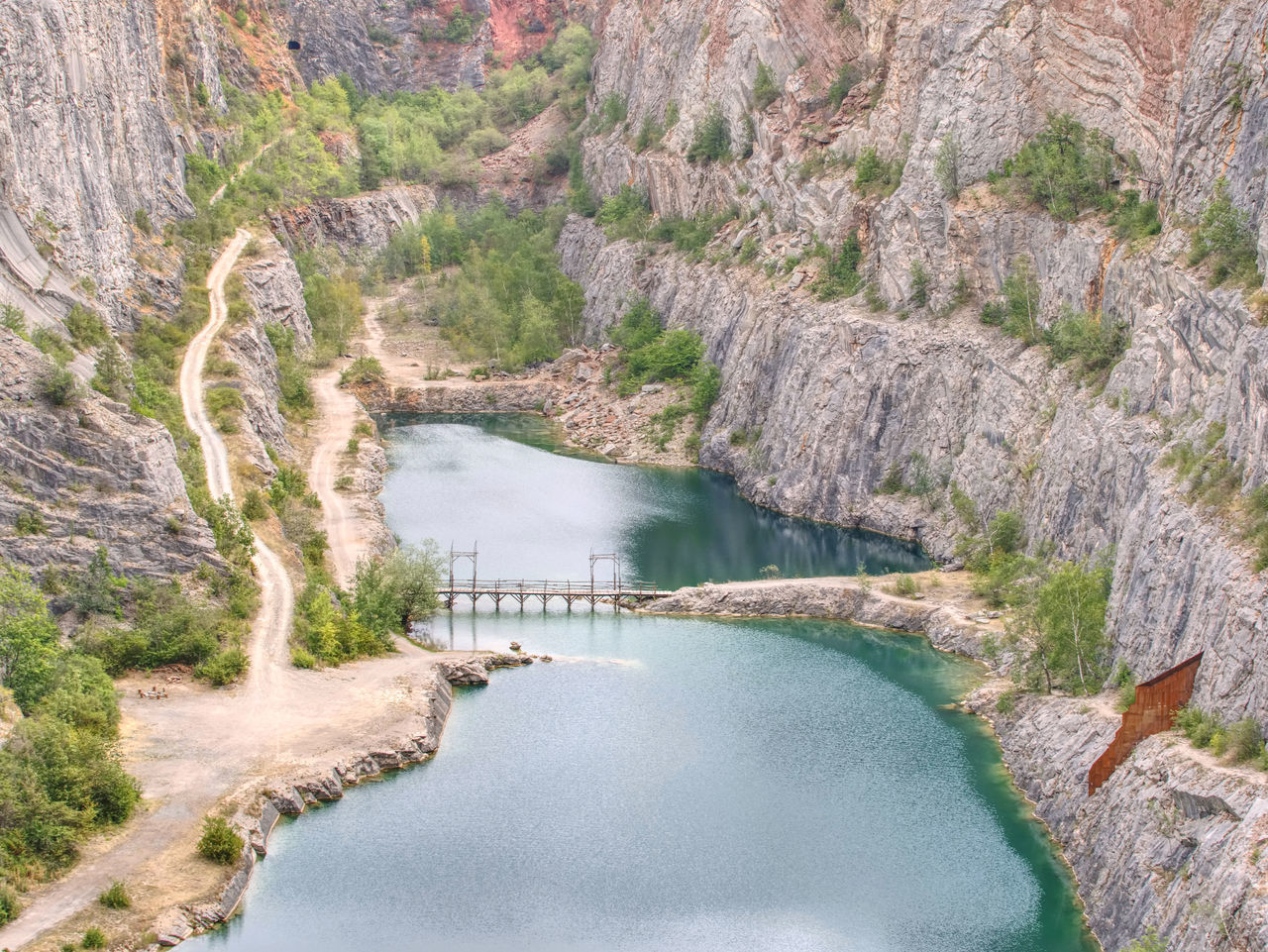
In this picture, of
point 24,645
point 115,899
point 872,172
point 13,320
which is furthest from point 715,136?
point 115,899

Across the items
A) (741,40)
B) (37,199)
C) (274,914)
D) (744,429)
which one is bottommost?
(274,914)

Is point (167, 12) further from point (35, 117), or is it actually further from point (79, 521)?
point (79, 521)

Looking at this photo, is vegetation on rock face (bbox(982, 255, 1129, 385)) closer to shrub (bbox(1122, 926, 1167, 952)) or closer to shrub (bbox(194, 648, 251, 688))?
shrub (bbox(1122, 926, 1167, 952))

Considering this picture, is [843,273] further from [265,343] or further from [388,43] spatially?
[388,43]

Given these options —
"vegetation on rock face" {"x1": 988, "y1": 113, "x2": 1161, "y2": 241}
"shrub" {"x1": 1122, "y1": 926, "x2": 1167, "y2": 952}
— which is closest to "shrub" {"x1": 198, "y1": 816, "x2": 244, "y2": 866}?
"shrub" {"x1": 1122, "y1": 926, "x2": 1167, "y2": 952}

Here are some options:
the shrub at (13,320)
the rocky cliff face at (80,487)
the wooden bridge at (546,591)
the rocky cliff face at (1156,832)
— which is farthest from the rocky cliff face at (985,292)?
the shrub at (13,320)

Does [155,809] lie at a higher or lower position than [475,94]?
lower

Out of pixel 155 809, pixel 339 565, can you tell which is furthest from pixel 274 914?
pixel 339 565
